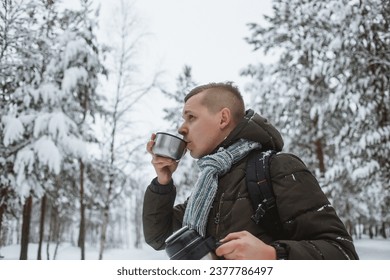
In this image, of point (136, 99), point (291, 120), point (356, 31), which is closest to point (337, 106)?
point (356, 31)

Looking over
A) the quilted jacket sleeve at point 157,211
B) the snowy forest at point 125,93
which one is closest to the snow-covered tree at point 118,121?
the snowy forest at point 125,93

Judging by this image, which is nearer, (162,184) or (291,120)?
(162,184)

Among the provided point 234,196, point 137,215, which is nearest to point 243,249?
point 234,196

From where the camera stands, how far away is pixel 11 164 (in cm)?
714

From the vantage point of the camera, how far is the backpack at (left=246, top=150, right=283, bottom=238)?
1.10 metres

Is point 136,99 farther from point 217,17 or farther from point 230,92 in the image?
point 230,92

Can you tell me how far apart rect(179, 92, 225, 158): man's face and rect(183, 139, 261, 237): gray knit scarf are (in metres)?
0.11

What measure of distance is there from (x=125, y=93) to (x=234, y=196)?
9.77 m

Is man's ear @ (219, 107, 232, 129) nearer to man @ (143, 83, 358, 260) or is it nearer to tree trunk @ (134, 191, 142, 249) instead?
man @ (143, 83, 358, 260)

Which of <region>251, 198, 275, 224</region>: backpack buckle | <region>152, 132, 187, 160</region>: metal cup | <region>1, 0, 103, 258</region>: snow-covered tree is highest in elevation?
<region>1, 0, 103, 258</region>: snow-covered tree

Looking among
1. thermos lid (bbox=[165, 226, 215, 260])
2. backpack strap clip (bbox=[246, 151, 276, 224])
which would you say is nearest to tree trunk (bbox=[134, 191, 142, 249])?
backpack strap clip (bbox=[246, 151, 276, 224])

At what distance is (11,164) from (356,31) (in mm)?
7177

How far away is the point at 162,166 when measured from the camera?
1365mm

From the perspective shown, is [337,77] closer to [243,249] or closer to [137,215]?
[243,249]
